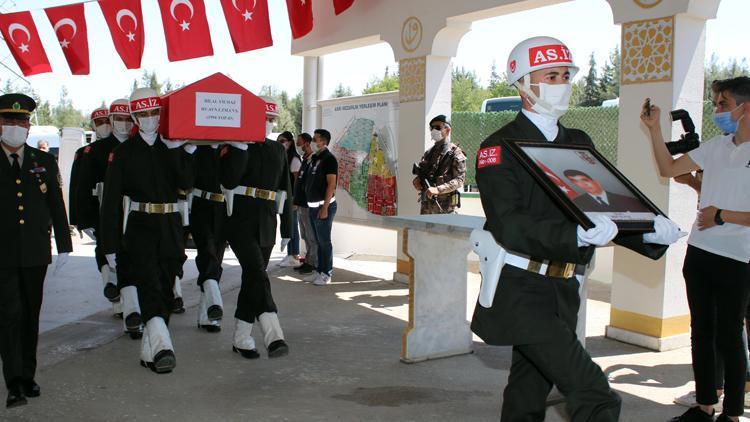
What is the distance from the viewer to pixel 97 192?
7.56 m

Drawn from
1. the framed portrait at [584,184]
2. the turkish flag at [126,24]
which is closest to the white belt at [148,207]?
the framed portrait at [584,184]

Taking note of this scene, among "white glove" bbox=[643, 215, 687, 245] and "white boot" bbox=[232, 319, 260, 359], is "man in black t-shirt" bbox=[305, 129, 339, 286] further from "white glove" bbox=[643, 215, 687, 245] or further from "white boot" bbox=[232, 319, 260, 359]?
"white glove" bbox=[643, 215, 687, 245]

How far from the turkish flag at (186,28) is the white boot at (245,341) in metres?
5.94

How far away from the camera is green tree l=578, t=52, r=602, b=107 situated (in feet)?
227

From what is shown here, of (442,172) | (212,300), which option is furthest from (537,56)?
(442,172)

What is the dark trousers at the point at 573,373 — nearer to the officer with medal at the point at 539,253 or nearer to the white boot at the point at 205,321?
the officer with medal at the point at 539,253

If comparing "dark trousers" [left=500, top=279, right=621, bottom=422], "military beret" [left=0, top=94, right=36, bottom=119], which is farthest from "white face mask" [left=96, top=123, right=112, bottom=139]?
"dark trousers" [left=500, top=279, right=621, bottom=422]

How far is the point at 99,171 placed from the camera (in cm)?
751

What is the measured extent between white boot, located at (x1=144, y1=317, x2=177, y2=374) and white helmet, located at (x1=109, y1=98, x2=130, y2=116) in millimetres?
2308

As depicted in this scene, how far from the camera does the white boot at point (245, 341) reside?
19.9 feet

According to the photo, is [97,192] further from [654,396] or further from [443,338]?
[654,396]

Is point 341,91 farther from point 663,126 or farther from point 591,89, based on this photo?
point 663,126

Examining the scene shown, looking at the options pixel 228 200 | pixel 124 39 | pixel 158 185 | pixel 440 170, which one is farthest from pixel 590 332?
pixel 124 39

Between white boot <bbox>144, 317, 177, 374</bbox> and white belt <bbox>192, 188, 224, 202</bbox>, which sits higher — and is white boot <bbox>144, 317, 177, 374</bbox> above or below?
below
